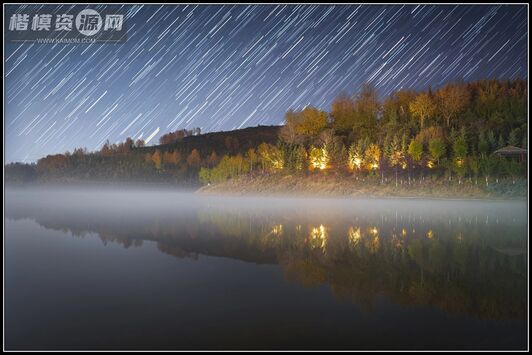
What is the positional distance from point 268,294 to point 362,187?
197 ft

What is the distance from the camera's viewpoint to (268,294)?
340 inches

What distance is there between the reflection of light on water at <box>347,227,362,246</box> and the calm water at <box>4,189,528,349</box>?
216 mm

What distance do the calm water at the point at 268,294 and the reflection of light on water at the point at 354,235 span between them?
0.71ft

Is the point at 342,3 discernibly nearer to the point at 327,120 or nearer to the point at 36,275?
the point at 36,275

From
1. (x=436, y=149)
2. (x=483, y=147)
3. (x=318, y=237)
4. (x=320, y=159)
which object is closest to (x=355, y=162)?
(x=320, y=159)

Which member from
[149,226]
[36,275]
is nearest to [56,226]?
[149,226]

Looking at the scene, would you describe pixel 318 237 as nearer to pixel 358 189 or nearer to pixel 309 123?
pixel 358 189

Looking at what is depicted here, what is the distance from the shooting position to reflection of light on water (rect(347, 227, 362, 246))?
51.9 feet

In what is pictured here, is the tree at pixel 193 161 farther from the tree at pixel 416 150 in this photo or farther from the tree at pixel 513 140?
the tree at pixel 513 140

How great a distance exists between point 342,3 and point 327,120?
93.7m

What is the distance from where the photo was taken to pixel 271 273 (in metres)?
10.7

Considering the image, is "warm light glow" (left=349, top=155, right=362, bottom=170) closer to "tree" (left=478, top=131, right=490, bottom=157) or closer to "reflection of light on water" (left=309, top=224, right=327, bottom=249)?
"tree" (left=478, top=131, right=490, bottom=157)

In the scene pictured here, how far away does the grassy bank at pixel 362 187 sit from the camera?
5175 cm

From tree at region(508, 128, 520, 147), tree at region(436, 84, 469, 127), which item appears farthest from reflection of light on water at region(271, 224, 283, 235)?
tree at region(436, 84, 469, 127)
